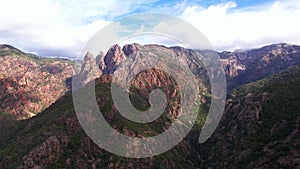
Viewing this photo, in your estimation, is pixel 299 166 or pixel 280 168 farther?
pixel 280 168

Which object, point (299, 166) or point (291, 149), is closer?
point (299, 166)

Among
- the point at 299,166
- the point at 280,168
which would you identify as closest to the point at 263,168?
the point at 280,168

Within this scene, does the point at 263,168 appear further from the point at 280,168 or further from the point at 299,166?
the point at 299,166

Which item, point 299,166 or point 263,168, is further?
point 263,168
